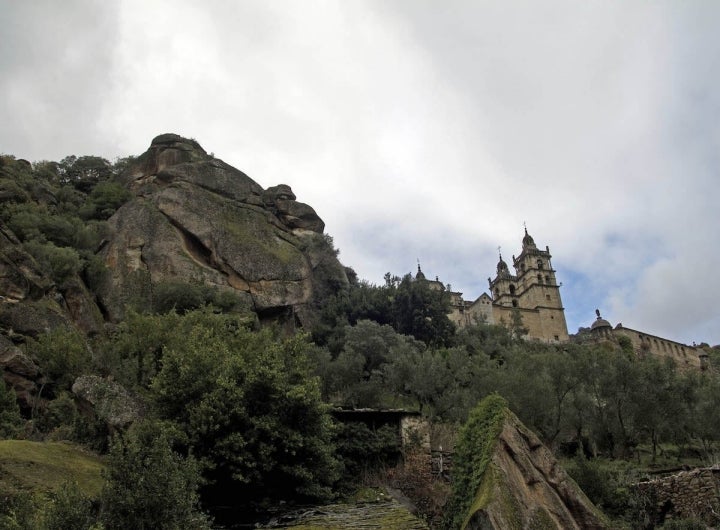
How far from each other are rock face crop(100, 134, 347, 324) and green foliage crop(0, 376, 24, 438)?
16849 millimetres

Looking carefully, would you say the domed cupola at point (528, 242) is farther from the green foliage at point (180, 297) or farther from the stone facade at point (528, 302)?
the green foliage at point (180, 297)

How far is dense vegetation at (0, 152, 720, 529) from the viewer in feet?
34.3

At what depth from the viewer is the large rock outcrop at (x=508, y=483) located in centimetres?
1184

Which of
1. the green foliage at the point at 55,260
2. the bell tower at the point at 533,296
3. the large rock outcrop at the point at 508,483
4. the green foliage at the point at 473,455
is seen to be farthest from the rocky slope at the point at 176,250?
the bell tower at the point at 533,296

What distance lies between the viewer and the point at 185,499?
357 inches

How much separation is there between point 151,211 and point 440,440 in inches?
1193

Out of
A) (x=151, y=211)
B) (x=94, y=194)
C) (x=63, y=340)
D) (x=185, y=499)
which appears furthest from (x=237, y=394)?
(x=94, y=194)

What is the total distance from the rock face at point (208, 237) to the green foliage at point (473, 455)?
91.1 ft

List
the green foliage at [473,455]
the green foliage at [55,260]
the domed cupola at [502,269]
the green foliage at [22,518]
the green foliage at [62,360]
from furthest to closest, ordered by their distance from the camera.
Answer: the domed cupola at [502,269], the green foliage at [55,260], the green foliage at [62,360], the green foliage at [473,455], the green foliage at [22,518]

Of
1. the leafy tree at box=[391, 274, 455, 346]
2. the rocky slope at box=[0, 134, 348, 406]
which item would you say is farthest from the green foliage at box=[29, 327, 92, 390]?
the leafy tree at box=[391, 274, 455, 346]

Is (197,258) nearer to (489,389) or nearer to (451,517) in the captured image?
(489,389)

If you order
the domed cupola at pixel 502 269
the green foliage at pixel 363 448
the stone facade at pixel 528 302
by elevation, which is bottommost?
the green foliage at pixel 363 448

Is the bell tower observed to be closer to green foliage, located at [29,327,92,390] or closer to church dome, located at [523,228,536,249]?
church dome, located at [523,228,536,249]

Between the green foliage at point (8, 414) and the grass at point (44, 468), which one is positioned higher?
the green foliage at point (8, 414)
